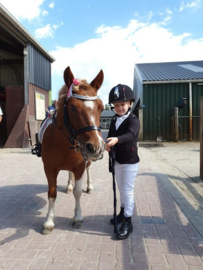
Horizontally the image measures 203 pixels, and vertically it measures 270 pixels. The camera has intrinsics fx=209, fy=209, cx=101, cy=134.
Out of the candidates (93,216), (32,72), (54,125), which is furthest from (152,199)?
(32,72)

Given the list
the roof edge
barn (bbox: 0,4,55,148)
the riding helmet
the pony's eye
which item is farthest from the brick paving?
the roof edge

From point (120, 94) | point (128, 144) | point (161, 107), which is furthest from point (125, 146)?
point (161, 107)

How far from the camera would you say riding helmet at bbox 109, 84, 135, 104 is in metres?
2.39

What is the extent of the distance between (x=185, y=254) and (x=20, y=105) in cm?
1168

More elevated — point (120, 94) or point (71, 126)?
→ point (120, 94)

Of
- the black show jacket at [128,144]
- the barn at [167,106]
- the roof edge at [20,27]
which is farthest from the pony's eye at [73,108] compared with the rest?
the barn at [167,106]

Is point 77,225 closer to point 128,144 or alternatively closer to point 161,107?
point 128,144

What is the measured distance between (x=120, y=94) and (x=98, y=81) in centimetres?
29

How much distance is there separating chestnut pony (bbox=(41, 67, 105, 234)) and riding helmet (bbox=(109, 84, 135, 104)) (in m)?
0.20

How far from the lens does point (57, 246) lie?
2.32 meters

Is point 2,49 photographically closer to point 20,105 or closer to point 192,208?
point 20,105

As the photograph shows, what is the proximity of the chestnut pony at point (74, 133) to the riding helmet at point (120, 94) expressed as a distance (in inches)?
7.7

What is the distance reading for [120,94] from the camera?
239cm

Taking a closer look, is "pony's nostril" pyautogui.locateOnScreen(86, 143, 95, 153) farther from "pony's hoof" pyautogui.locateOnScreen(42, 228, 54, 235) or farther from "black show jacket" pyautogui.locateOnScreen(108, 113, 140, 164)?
"pony's hoof" pyautogui.locateOnScreen(42, 228, 54, 235)
